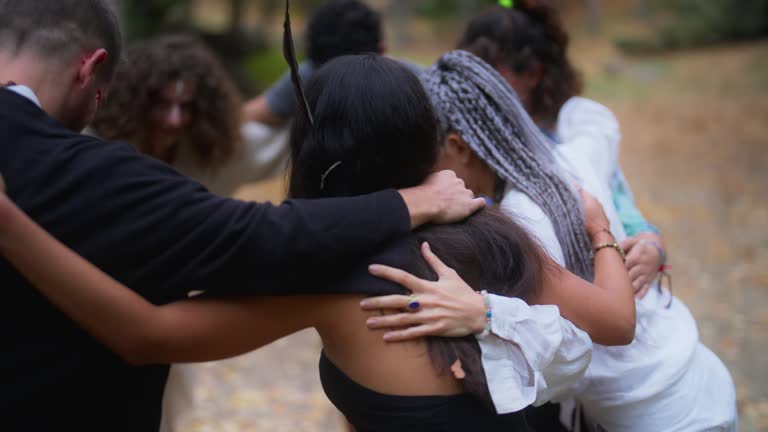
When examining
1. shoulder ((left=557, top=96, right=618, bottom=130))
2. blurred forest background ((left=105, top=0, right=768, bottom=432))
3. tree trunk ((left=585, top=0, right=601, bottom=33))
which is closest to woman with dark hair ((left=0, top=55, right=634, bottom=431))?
shoulder ((left=557, top=96, right=618, bottom=130))

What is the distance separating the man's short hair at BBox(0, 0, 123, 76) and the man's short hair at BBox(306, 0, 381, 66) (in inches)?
109

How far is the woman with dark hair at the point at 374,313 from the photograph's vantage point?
1.65m

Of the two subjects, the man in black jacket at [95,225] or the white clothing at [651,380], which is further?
the white clothing at [651,380]

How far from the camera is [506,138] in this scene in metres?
2.48

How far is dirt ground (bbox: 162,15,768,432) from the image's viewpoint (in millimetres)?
5195

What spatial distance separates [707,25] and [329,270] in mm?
20743

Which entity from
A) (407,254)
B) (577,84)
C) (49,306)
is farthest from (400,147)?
(577,84)

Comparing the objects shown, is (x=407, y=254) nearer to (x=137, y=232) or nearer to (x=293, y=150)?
(x=293, y=150)

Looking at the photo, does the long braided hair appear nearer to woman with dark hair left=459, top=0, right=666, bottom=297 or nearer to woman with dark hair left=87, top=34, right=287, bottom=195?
woman with dark hair left=459, top=0, right=666, bottom=297

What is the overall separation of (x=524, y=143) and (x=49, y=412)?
64.8 inches

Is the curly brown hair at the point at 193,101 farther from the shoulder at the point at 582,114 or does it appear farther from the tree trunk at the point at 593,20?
the tree trunk at the point at 593,20

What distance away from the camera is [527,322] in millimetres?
1851

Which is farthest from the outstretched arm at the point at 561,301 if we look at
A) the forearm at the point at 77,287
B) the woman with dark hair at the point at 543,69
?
the woman with dark hair at the point at 543,69

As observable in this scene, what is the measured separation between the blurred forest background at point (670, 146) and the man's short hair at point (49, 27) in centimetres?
347
